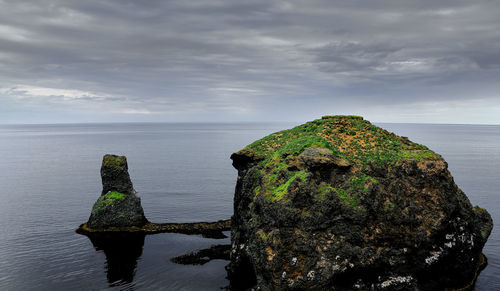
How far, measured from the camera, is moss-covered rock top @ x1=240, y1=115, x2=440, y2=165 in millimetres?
23172

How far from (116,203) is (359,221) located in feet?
91.9

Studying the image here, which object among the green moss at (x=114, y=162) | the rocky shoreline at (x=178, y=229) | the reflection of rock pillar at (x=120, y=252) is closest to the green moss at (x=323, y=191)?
the reflection of rock pillar at (x=120, y=252)

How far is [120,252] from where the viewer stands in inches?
1250

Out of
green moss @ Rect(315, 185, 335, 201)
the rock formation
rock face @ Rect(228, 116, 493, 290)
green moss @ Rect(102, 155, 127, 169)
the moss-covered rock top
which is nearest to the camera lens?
rock face @ Rect(228, 116, 493, 290)

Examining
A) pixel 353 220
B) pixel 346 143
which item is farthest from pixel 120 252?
pixel 346 143

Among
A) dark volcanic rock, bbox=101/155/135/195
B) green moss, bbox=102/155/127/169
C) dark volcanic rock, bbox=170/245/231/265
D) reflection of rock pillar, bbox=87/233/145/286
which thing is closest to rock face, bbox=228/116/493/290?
dark volcanic rock, bbox=170/245/231/265

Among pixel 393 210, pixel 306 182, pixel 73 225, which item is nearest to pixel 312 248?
pixel 306 182

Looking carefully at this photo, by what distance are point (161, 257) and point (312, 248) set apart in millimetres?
16595

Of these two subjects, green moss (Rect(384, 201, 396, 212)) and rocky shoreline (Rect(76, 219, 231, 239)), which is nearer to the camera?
green moss (Rect(384, 201, 396, 212))

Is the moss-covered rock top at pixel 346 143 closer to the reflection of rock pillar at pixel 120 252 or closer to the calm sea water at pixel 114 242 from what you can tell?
the calm sea water at pixel 114 242

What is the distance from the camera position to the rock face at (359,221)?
63.3ft

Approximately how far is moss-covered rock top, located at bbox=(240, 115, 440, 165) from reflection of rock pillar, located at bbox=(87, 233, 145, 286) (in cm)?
1365

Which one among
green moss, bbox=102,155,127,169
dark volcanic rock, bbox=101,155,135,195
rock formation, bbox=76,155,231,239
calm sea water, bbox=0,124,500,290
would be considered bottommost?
calm sea water, bbox=0,124,500,290

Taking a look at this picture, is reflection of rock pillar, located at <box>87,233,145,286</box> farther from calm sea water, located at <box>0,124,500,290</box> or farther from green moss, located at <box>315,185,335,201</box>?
green moss, located at <box>315,185,335,201</box>
